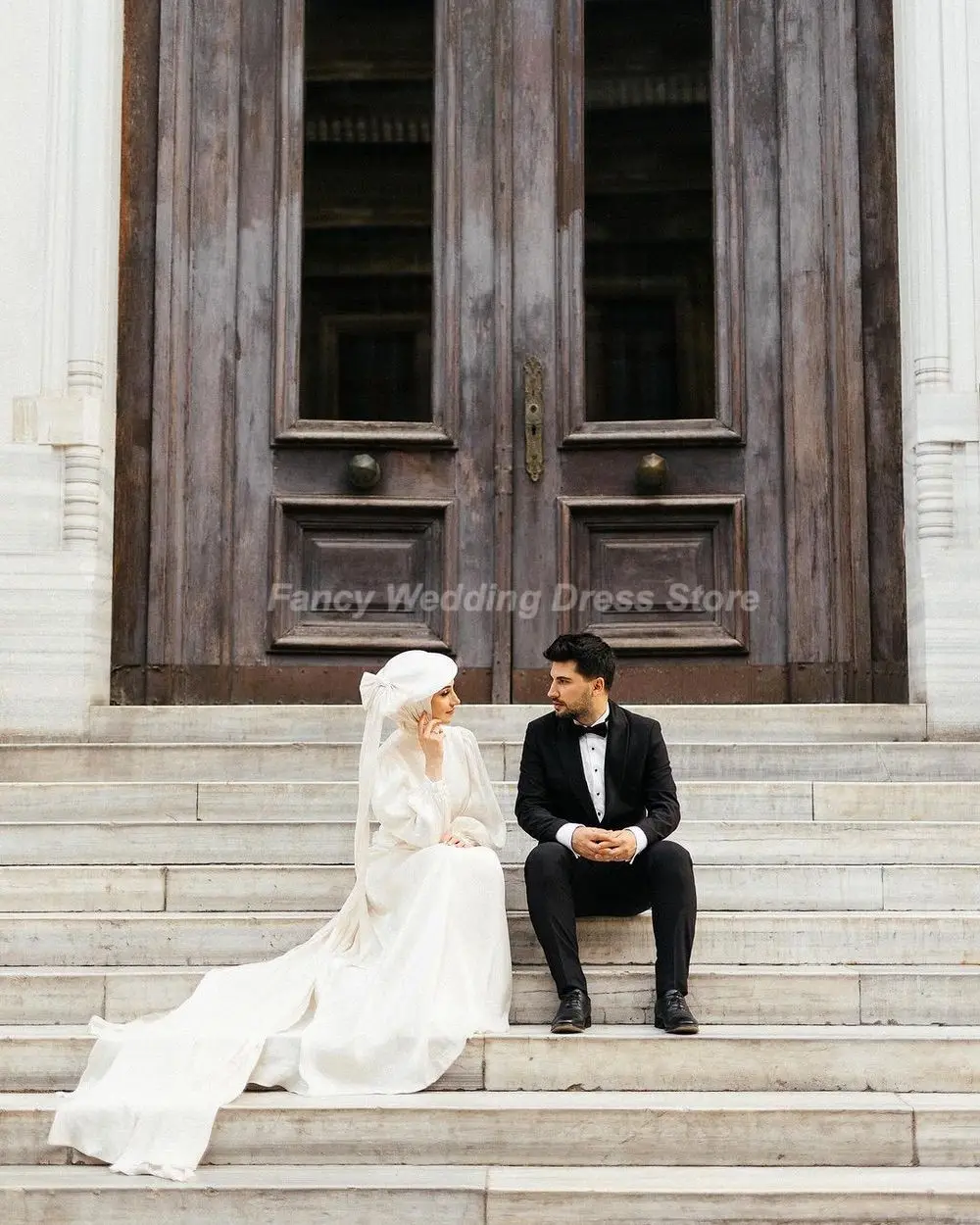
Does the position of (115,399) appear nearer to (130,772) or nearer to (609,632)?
(130,772)

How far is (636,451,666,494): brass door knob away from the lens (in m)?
6.85

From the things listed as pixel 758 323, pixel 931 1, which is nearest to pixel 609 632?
pixel 758 323

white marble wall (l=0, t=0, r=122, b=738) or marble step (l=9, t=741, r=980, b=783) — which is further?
white marble wall (l=0, t=0, r=122, b=738)

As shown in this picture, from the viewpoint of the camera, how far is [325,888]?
5234mm

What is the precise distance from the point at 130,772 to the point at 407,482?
189cm

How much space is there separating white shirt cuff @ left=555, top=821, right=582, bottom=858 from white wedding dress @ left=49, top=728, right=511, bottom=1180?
25 cm

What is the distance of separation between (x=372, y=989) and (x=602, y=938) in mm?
785

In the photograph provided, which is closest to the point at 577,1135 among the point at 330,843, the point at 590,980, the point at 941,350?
the point at 590,980

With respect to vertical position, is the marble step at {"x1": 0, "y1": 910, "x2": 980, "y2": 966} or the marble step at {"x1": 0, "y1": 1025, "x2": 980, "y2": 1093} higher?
the marble step at {"x1": 0, "y1": 910, "x2": 980, "y2": 966}

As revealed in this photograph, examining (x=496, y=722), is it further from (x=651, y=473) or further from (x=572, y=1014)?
(x=572, y=1014)

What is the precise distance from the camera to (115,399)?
22.7 feet

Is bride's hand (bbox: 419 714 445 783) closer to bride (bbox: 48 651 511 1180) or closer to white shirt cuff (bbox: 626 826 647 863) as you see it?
bride (bbox: 48 651 511 1180)

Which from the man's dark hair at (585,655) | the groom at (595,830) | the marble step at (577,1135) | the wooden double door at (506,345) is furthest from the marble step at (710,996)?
the wooden double door at (506,345)

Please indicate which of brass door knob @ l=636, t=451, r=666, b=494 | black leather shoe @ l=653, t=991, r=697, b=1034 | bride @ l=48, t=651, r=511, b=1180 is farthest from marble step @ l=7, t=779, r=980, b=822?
brass door knob @ l=636, t=451, r=666, b=494
